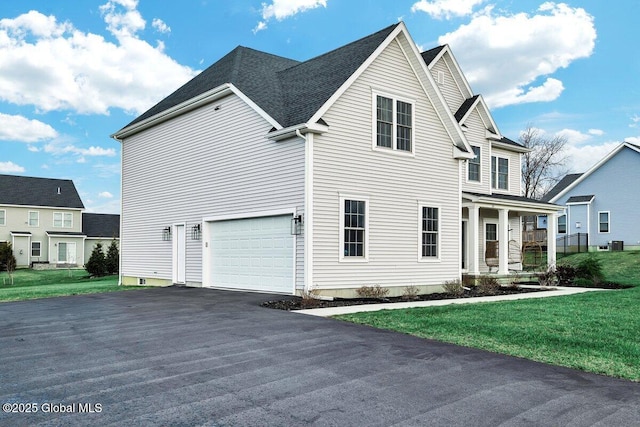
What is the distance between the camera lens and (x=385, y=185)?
15.8m

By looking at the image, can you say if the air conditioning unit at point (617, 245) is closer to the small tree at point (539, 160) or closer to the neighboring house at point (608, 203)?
the neighboring house at point (608, 203)

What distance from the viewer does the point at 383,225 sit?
15633mm

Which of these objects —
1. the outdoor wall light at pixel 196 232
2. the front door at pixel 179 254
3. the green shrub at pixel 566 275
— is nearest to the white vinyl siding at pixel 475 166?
the green shrub at pixel 566 275

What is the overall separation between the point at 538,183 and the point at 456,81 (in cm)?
3209

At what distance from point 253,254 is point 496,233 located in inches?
484

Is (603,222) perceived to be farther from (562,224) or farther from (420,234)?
(420,234)

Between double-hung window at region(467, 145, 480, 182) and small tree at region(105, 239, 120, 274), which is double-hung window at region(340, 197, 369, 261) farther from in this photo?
small tree at region(105, 239, 120, 274)

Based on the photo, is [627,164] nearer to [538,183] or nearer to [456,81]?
[538,183]

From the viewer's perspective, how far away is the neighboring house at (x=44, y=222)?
44188 millimetres

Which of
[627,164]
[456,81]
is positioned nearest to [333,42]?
[456,81]

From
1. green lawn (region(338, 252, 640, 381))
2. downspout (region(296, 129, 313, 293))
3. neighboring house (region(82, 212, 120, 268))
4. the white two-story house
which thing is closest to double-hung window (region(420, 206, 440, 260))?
green lawn (region(338, 252, 640, 381))

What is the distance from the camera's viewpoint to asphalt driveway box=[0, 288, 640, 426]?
472cm

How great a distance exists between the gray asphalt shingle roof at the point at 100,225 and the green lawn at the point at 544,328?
137 ft

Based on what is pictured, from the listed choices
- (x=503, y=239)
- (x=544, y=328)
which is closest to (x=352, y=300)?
(x=544, y=328)
